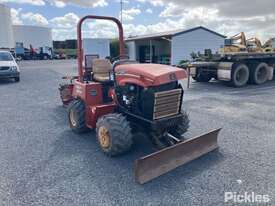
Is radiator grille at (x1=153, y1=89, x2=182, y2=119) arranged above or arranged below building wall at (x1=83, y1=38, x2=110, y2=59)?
below

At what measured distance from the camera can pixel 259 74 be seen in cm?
1180

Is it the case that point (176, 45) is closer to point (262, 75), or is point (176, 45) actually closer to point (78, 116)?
point (262, 75)

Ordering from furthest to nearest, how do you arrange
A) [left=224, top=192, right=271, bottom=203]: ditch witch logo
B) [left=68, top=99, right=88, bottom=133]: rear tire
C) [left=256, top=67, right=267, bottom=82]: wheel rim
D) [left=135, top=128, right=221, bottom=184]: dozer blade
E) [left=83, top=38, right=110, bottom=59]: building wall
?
1. [left=83, top=38, right=110, bottom=59]: building wall
2. [left=256, top=67, right=267, bottom=82]: wheel rim
3. [left=68, top=99, right=88, bottom=133]: rear tire
4. [left=135, top=128, right=221, bottom=184]: dozer blade
5. [left=224, top=192, right=271, bottom=203]: ditch witch logo

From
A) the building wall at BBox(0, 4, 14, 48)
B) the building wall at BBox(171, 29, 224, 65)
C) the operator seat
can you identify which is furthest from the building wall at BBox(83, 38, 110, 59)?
the operator seat

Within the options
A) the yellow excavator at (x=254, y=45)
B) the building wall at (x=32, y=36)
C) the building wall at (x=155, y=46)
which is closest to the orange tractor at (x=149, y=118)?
the yellow excavator at (x=254, y=45)

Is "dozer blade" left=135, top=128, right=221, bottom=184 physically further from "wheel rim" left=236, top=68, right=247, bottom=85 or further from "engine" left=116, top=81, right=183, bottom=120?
"wheel rim" left=236, top=68, right=247, bottom=85

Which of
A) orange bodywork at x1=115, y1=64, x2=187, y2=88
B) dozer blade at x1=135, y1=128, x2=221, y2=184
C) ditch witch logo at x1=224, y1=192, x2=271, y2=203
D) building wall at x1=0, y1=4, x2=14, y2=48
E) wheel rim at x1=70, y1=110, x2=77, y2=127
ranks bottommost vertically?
ditch witch logo at x1=224, y1=192, x2=271, y2=203

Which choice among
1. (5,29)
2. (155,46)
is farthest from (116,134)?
(5,29)

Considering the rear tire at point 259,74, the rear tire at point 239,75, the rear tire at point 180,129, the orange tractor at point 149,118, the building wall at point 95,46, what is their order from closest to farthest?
the orange tractor at point 149,118 < the rear tire at point 180,129 < the rear tire at point 239,75 < the rear tire at point 259,74 < the building wall at point 95,46

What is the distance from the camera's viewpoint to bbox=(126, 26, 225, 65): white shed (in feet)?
64.5

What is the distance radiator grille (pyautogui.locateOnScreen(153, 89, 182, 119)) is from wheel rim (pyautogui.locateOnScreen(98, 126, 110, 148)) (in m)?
0.79

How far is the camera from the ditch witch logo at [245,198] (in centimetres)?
275

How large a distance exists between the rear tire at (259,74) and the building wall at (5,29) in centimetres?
3554

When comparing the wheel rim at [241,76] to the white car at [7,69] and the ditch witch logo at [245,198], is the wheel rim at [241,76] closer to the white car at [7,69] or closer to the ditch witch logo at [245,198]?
the ditch witch logo at [245,198]
